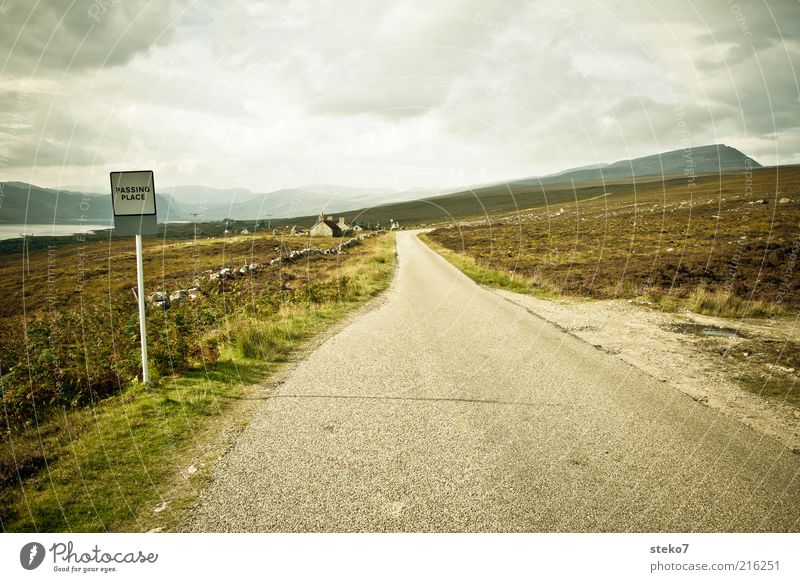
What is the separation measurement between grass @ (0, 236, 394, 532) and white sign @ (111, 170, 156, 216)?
310 cm

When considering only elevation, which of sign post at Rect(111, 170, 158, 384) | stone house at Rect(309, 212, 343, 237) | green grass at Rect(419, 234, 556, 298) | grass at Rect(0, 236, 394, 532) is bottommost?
grass at Rect(0, 236, 394, 532)

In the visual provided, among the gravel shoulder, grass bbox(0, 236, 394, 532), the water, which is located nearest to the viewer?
grass bbox(0, 236, 394, 532)

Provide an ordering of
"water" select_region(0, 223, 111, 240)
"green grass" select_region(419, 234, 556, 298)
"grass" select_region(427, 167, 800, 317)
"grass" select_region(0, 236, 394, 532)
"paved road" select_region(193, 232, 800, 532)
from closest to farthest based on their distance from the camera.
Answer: "paved road" select_region(193, 232, 800, 532)
"grass" select_region(0, 236, 394, 532)
"water" select_region(0, 223, 111, 240)
"grass" select_region(427, 167, 800, 317)
"green grass" select_region(419, 234, 556, 298)

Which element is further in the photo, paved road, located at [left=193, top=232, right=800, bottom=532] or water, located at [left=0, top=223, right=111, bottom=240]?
water, located at [left=0, top=223, right=111, bottom=240]

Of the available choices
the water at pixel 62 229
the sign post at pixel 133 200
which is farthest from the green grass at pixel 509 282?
the water at pixel 62 229

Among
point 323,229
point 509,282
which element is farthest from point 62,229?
point 323,229

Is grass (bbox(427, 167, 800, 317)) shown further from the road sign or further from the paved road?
the road sign

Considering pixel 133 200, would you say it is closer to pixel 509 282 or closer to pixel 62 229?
pixel 62 229

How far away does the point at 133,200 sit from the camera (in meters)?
6.73

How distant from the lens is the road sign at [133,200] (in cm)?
663

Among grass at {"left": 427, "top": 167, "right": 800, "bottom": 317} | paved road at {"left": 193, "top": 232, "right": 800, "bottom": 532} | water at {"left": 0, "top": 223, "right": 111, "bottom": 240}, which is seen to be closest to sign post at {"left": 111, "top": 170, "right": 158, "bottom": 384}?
water at {"left": 0, "top": 223, "right": 111, "bottom": 240}

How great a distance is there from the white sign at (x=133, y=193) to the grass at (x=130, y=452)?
10.2ft

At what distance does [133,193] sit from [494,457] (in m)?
7.03

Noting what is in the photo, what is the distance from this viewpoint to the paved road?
367 cm
